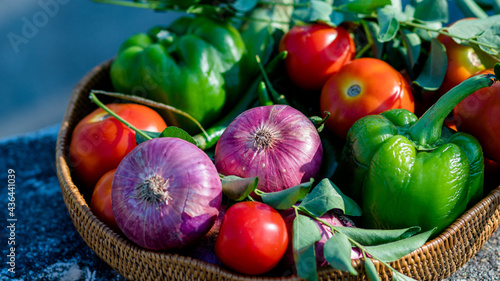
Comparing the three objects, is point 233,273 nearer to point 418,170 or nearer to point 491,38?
point 418,170

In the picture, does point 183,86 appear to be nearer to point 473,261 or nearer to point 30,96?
point 473,261

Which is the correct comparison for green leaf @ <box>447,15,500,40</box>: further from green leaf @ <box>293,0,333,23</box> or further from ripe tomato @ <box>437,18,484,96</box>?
green leaf @ <box>293,0,333,23</box>

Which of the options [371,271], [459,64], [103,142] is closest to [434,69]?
[459,64]

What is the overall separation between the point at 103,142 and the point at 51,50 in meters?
2.74

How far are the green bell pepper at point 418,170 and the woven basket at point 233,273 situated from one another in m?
0.05

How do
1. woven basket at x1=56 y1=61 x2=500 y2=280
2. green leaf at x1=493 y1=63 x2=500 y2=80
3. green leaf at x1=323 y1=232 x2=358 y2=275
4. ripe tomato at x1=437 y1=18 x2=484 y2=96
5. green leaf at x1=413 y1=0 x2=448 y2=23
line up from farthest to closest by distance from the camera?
green leaf at x1=413 y1=0 x2=448 y2=23 → ripe tomato at x1=437 y1=18 x2=484 y2=96 → green leaf at x1=493 y1=63 x2=500 y2=80 → woven basket at x1=56 y1=61 x2=500 y2=280 → green leaf at x1=323 y1=232 x2=358 y2=275

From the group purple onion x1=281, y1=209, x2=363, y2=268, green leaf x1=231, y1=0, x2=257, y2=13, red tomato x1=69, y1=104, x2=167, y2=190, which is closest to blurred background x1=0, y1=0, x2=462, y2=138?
red tomato x1=69, y1=104, x2=167, y2=190

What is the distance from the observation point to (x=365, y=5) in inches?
59.1

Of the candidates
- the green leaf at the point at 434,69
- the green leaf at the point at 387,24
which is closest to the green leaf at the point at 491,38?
the green leaf at the point at 434,69

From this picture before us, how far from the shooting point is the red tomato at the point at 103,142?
1396mm

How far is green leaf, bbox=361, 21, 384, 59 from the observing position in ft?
5.11

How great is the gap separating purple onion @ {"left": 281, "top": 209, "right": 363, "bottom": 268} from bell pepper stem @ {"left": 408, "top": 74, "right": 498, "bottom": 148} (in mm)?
284

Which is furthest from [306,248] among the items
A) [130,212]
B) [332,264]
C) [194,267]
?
[130,212]

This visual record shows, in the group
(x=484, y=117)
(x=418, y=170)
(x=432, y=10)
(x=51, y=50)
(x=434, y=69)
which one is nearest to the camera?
(x=418, y=170)
